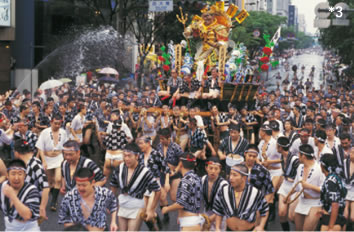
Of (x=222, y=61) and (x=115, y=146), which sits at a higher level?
(x=222, y=61)

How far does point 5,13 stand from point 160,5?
31.6 feet

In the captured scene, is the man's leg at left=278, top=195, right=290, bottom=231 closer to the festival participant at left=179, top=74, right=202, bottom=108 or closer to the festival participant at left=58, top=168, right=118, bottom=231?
the festival participant at left=58, top=168, right=118, bottom=231

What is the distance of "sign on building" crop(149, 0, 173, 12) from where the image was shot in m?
22.2

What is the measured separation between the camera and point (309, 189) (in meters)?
7.27

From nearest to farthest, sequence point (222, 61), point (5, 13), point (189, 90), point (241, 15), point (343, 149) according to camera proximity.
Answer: point (343, 149), point (189, 90), point (222, 61), point (241, 15), point (5, 13)

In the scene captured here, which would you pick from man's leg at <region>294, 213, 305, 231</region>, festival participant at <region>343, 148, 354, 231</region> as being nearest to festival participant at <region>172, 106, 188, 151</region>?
festival participant at <region>343, 148, 354, 231</region>

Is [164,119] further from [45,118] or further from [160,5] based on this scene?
[160,5]

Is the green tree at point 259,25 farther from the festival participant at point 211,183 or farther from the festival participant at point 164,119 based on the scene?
the festival participant at point 211,183

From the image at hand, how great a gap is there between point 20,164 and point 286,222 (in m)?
4.13

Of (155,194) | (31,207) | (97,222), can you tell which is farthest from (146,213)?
(31,207)

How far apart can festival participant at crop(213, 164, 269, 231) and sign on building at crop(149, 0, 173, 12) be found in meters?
16.9

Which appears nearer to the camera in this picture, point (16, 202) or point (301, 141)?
point (16, 202)

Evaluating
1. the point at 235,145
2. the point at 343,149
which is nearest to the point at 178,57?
the point at 235,145

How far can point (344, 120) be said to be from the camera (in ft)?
40.3
